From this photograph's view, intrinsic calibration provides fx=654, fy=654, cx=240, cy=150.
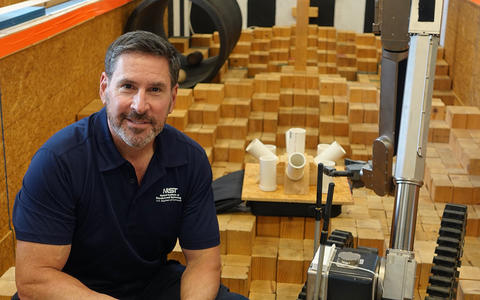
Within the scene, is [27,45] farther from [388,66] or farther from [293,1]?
[293,1]

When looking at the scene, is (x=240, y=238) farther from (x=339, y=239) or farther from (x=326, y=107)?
(x=326, y=107)

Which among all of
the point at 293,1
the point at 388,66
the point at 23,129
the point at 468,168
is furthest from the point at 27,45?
the point at 293,1

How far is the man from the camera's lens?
70.5 inches

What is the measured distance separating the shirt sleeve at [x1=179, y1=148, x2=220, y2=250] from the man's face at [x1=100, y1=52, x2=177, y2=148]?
0.69 ft

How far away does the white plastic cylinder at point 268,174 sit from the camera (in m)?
3.25

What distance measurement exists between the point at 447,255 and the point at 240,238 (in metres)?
1.26

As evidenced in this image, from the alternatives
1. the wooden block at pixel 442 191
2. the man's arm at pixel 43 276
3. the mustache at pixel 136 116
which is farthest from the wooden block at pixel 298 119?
the man's arm at pixel 43 276

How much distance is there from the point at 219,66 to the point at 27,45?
213 centimetres

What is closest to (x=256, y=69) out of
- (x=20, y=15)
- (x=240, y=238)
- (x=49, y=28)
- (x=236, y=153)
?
(x=236, y=153)

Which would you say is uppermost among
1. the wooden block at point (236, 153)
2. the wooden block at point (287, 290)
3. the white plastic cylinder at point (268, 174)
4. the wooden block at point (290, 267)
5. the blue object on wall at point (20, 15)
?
the blue object on wall at point (20, 15)

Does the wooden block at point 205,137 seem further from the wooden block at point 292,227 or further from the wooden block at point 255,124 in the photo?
the wooden block at point 292,227

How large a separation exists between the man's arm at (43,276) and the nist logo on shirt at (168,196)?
0.32 meters

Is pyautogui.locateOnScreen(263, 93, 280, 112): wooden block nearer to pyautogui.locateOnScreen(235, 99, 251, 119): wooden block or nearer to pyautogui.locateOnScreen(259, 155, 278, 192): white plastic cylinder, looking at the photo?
pyautogui.locateOnScreen(235, 99, 251, 119): wooden block

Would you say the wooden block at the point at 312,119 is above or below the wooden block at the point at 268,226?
above
